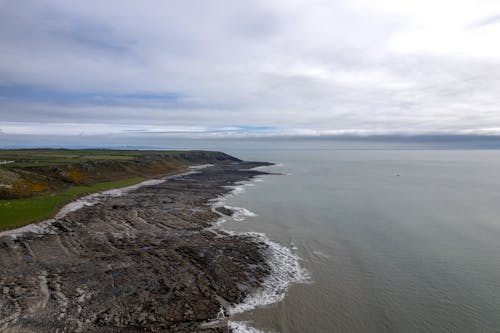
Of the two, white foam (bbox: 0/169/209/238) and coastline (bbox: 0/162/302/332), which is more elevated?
white foam (bbox: 0/169/209/238)

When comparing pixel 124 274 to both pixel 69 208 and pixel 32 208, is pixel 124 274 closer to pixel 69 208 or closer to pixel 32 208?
pixel 32 208

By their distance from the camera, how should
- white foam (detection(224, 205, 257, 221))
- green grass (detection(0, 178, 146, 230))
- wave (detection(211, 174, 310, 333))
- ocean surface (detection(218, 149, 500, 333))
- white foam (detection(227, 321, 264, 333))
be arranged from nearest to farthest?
white foam (detection(227, 321, 264, 333)) < ocean surface (detection(218, 149, 500, 333)) < wave (detection(211, 174, 310, 333)) < green grass (detection(0, 178, 146, 230)) < white foam (detection(224, 205, 257, 221))

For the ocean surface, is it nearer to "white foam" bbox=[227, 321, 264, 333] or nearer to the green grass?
"white foam" bbox=[227, 321, 264, 333]

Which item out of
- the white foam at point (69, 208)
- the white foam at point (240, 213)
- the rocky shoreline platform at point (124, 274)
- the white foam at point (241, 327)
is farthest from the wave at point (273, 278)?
the white foam at point (69, 208)

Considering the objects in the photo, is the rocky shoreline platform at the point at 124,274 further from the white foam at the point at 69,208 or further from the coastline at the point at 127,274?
the white foam at the point at 69,208

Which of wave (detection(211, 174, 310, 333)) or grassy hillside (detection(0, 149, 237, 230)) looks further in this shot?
grassy hillside (detection(0, 149, 237, 230))

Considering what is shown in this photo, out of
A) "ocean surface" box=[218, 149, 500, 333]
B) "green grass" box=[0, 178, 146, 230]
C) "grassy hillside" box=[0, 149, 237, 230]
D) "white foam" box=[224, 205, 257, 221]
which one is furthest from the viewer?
"white foam" box=[224, 205, 257, 221]

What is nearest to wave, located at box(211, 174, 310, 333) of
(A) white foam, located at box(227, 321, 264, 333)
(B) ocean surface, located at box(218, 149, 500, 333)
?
(A) white foam, located at box(227, 321, 264, 333)
